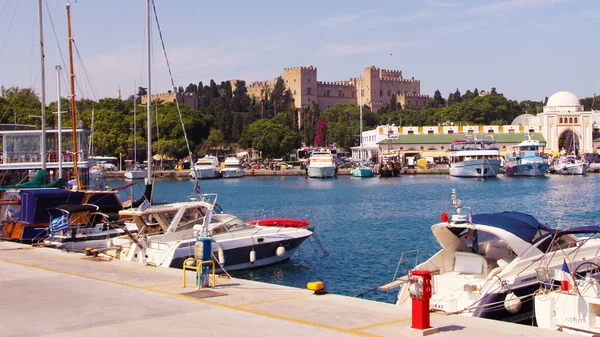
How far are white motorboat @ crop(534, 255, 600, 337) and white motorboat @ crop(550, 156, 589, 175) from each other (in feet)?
295

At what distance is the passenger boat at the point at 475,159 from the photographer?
307 feet

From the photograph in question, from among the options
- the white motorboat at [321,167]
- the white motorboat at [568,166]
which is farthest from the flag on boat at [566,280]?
the white motorboat at [321,167]

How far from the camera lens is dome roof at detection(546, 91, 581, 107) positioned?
133375 millimetres

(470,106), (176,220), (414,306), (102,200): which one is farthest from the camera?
(470,106)

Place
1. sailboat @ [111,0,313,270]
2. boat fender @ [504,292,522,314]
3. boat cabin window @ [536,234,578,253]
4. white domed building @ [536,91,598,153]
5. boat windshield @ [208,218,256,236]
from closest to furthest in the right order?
boat fender @ [504,292,522,314] → boat cabin window @ [536,234,578,253] → sailboat @ [111,0,313,270] → boat windshield @ [208,218,256,236] → white domed building @ [536,91,598,153]

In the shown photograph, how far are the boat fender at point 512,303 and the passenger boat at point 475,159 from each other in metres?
79.8

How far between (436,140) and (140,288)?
121m

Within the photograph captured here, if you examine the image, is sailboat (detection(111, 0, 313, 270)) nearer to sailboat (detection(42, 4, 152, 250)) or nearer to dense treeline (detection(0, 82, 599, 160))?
sailboat (detection(42, 4, 152, 250))

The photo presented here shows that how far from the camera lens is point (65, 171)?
40.4 metres

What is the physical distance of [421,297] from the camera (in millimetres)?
11117

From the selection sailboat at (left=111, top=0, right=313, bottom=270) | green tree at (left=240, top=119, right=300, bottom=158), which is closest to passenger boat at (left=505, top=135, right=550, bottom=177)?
green tree at (left=240, top=119, right=300, bottom=158)

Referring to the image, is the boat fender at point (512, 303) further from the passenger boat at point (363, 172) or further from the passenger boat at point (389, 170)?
the passenger boat at point (363, 172)

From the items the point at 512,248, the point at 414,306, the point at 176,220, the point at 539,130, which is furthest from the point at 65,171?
the point at 539,130

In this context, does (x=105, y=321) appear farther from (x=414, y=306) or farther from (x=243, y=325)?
(x=414, y=306)
